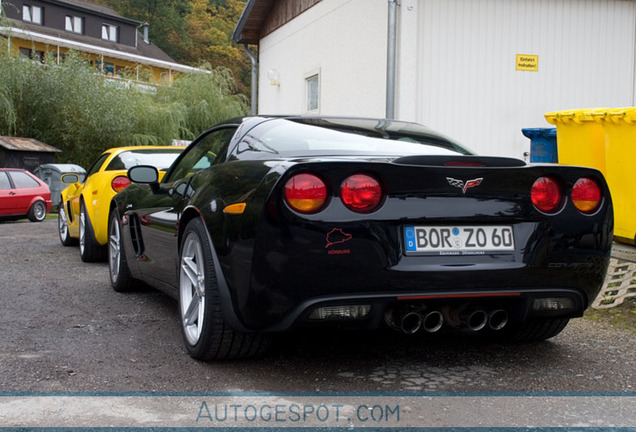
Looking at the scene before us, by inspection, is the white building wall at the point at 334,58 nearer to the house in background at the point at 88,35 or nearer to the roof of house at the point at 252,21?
the roof of house at the point at 252,21

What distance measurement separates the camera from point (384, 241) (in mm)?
3623

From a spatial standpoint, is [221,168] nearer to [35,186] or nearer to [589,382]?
[589,382]

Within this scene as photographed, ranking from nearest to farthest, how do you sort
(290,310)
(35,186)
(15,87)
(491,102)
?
(290,310) < (491,102) < (35,186) < (15,87)

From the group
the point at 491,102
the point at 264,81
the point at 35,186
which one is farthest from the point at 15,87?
the point at 491,102

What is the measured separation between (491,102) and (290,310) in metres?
11.1

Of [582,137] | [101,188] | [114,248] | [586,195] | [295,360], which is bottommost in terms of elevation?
[295,360]

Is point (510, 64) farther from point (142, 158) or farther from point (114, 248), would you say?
point (114, 248)

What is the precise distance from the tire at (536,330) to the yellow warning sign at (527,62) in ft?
33.5

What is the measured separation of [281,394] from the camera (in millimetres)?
3650

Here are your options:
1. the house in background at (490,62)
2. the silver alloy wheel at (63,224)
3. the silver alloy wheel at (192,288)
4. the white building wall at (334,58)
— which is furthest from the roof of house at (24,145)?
the silver alloy wheel at (192,288)

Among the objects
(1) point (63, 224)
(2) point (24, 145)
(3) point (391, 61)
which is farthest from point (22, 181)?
(3) point (391, 61)

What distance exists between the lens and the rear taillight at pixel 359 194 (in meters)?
3.62

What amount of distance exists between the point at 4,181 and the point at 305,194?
1765 centimetres

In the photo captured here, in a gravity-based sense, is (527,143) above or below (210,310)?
above
